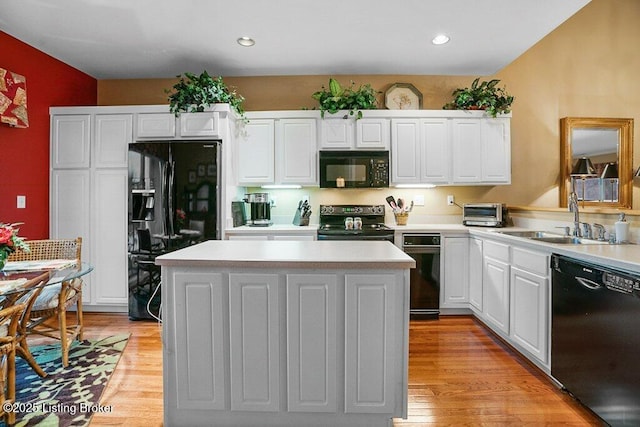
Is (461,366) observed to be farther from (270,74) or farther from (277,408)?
(270,74)

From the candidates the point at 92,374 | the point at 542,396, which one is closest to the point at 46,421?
the point at 92,374

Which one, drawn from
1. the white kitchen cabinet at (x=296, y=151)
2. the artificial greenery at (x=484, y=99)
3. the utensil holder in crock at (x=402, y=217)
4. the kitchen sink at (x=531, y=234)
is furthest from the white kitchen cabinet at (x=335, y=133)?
the kitchen sink at (x=531, y=234)

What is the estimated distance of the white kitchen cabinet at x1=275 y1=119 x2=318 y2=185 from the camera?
145 inches

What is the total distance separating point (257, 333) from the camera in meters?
1.71

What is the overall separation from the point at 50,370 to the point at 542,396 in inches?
129

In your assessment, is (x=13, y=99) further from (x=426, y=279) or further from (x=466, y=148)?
(x=466, y=148)

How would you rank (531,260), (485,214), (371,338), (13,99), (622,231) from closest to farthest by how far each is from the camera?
(371,338) → (622,231) → (531,260) → (13,99) → (485,214)

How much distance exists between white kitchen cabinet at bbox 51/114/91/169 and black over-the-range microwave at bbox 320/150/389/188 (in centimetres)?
246

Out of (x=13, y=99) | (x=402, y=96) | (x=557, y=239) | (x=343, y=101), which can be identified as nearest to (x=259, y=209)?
(x=343, y=101)

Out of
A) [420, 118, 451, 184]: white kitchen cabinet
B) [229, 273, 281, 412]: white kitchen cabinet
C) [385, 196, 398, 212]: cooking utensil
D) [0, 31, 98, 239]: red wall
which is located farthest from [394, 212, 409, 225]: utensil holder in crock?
[0, 31, 98, 239]: red wall

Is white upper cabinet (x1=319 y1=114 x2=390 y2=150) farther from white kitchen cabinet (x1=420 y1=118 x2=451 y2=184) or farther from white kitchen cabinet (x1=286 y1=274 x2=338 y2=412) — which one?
white kitchen cabinet (x1=286 y1=274 x2=338 y2=412)

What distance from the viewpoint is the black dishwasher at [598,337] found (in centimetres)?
158

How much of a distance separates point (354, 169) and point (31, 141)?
322cm

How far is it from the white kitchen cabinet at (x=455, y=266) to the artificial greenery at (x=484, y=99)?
1.45 meters
